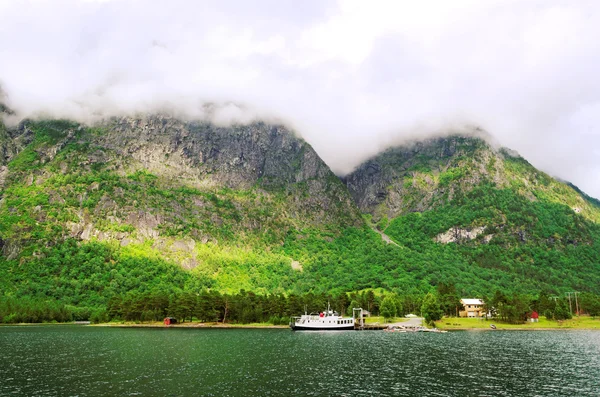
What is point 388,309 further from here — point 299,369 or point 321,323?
point 299,369

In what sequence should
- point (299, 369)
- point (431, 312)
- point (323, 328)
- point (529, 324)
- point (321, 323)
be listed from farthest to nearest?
1. point (321, 323)
2. point (323, 328)
3. point (529, 324)
4. point (431, 312)
5. point (299, 369)

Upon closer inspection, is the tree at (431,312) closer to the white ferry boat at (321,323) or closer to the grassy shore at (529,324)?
the grassy shore at (529,324)

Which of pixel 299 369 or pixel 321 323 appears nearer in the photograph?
pixel 299 369

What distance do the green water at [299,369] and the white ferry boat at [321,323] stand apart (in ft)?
191

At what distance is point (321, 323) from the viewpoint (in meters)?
170

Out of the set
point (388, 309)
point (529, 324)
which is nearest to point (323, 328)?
point (388, 309)

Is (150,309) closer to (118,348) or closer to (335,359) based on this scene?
(118,348)

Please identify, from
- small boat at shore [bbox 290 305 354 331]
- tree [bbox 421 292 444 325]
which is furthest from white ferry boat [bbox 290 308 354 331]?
tree [bbox 421 292 444 325]

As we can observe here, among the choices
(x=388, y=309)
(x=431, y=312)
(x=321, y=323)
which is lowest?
(x=321, y=323)

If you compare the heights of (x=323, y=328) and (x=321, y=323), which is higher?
(x=321, y=323)

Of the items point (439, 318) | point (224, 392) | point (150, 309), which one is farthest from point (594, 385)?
point (150, 309)

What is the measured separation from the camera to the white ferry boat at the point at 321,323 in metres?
167

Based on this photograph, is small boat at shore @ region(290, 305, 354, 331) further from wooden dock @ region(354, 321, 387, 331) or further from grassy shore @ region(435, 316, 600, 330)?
grassy shore @ region(435, 316, 600, 330)

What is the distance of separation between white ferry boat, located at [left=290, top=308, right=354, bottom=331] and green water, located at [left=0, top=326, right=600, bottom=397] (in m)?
58.3
